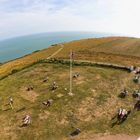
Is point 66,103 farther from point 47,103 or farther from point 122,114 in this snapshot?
point 122,114

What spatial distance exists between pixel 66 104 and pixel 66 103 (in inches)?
18.3

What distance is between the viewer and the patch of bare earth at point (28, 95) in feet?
201

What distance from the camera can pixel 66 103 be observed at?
186 ft

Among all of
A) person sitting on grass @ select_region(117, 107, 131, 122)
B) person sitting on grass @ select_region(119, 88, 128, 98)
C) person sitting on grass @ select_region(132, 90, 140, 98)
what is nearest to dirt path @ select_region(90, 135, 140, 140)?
person sitting on grass @ select_region(117, 107, 131, 122)

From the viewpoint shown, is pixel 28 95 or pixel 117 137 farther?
pixel 28 95

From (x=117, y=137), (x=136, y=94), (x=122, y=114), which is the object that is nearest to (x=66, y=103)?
(x=122, y=114)

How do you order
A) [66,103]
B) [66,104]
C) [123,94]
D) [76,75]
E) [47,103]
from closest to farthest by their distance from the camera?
1. [66,104]
2. [47,103]
3. [66,103]
4. [123,94]
5. [76,75]

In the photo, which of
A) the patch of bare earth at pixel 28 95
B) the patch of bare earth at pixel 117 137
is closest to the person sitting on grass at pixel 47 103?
the patch of bare earth at pixel 28 95

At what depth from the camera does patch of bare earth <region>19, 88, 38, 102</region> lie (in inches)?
2410

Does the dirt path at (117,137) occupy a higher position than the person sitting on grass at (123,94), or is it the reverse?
the person sitting on grass at (123,94)

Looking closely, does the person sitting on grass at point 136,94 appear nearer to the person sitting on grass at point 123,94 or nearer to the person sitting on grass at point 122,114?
the person sitting on grass at point 123,94

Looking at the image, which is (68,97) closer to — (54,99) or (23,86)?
(54,99)

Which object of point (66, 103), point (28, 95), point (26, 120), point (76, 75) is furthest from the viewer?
point (76, 75)

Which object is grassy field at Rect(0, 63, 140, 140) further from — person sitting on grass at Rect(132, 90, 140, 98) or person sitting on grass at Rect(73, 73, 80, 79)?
person sitting on grass at Rect(132, 90, 140, 98)
